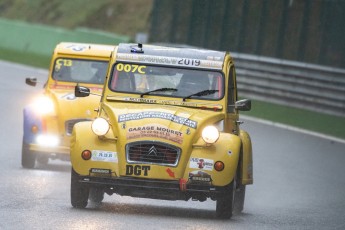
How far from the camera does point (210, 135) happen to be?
11.9 metres

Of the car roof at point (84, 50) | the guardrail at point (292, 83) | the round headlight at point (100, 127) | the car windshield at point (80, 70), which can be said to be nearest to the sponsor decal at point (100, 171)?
the round headlight at point (100, 127)

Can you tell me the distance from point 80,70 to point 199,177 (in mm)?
6762

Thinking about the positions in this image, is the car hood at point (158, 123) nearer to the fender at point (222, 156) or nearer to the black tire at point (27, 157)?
the fender at point (222, 156)

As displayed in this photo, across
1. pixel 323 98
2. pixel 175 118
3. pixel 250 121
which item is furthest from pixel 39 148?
pixel 323 98

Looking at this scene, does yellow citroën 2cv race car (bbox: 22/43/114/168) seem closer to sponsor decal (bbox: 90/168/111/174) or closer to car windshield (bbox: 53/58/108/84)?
car windshield (bbox: 53/58/108/84)

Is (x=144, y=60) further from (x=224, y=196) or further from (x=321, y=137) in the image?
(x=321, y=137)

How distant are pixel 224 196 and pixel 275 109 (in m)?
18.7

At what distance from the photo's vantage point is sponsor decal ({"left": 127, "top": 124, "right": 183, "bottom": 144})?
11.9m

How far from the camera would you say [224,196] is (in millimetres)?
11883

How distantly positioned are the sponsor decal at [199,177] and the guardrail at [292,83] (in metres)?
16.5

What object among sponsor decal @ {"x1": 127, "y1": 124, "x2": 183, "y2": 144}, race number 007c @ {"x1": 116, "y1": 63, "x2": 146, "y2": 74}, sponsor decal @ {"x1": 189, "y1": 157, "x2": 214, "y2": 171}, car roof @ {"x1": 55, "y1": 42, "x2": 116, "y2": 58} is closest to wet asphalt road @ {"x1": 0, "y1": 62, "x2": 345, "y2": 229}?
sponsor decal @ {"x1": 189, "y1": 157, "x2": 214, "y2": 171}

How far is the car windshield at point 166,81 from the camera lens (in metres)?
13.1

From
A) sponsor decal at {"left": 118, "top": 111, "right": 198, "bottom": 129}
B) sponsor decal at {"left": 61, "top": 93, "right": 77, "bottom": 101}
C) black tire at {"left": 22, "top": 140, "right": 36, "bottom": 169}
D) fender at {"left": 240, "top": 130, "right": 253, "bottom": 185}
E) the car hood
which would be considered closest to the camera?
the car hood

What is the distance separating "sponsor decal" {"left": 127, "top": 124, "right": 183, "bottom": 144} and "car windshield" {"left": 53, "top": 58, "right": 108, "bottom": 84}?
6199 mm
